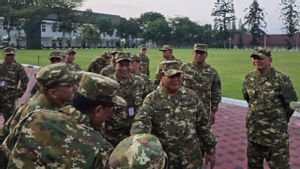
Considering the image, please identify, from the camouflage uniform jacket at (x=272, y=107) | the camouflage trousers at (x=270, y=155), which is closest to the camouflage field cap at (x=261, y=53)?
the camouflage uniform jacket at (x=272, y=107)

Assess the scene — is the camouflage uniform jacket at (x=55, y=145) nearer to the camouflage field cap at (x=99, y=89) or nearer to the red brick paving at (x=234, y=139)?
the camouflage field cap at (x=99, y=89)

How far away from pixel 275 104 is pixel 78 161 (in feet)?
10.4

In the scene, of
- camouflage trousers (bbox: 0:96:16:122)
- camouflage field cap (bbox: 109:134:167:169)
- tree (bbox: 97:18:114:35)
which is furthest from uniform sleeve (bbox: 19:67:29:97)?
tree (bbox: 97:18:114:35)

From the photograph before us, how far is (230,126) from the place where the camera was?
834cm

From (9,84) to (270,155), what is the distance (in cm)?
484

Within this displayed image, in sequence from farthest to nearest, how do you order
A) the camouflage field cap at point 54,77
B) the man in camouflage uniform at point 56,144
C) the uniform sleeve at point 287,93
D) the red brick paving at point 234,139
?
the red brick paving at point 234,139 < the uniform sleeve at point 287,93 < the camouflage field cap at point 54,77 < the man in camouflage uniform at point 56,144

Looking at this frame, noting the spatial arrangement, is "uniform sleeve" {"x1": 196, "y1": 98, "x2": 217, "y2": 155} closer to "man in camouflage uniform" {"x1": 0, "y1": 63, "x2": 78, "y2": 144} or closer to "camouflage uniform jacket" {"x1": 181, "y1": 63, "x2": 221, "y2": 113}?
"man in camouflage uniform" {"x1": 0, "y1": 63, "x2": 78, "y2": 144}

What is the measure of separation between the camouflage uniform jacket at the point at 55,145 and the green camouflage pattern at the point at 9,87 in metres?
5.49

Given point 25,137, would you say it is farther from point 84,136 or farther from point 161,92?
point 161,92

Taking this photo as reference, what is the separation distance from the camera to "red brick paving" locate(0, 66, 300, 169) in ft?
19.2

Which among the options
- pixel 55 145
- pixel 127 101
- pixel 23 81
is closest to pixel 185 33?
pixel 23 81

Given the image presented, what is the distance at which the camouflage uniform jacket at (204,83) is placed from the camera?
222 inches

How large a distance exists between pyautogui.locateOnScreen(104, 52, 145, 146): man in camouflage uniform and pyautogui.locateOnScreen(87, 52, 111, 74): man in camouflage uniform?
129 inches

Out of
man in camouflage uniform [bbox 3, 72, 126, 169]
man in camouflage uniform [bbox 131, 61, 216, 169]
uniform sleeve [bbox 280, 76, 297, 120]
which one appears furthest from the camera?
uniform sleeve [bbox 280, 76, 297, 120]
